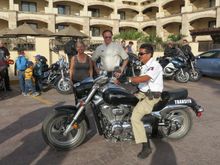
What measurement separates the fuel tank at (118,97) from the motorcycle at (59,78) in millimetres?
5523

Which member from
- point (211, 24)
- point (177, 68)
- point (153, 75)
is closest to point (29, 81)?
point (153, 75)

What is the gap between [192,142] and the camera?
498 cm

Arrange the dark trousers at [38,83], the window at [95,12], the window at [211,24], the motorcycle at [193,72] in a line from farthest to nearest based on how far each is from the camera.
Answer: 1. the window at [95,12]
2. the window at [211,24]
3. the motorcycle at [193,72]
4. the dark trousers at [38,83]

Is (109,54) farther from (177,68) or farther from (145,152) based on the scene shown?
(177,68)

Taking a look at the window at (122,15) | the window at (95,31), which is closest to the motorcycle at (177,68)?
the window at (95,31)

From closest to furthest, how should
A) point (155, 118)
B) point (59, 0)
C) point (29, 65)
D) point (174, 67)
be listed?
point (155, 118) → point (29, 65) → point (174, 67) → point (59, 0)

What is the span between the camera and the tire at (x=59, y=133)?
443 cm

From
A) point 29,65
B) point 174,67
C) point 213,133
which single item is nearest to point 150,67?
point 213,133

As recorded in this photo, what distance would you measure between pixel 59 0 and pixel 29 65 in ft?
105

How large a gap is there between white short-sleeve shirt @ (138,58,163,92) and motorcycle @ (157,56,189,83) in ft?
27.3

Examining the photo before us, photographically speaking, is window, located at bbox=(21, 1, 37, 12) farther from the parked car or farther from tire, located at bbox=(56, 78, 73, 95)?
tire, located at bbox=(56, 78, 73, 95)

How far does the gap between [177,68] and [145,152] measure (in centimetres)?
871

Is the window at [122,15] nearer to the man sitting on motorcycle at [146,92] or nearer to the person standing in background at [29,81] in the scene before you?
the person standing in background at [29,81]

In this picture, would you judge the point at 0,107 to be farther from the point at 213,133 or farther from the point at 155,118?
the point at 213,133
